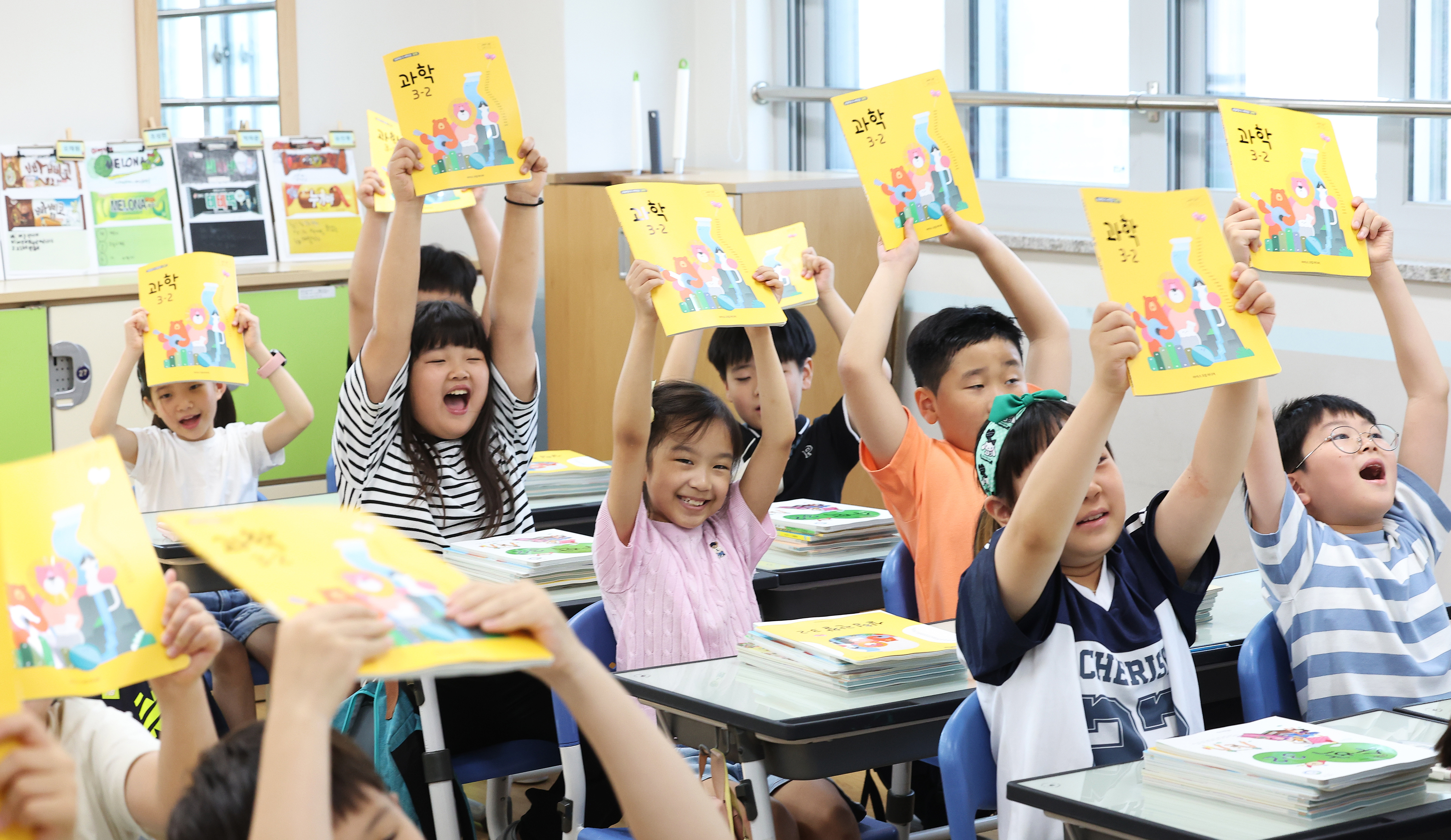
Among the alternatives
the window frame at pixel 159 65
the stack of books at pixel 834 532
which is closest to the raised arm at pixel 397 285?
the stack of books at pixel 834 532

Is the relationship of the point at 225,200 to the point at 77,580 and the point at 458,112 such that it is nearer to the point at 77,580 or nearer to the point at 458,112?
the point at 458,112

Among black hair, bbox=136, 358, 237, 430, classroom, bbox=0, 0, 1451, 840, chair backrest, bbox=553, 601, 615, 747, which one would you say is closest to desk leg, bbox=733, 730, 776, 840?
classroom, bbox=0, 0, 1451, 840

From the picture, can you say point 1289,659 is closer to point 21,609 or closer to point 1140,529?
point 1140,529

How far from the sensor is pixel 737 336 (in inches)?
129

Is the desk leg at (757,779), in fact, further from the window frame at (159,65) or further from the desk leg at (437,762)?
the window frame at (159,65)

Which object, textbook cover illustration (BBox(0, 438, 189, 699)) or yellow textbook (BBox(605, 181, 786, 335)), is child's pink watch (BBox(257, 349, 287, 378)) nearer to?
yellow textbook (BBox(605, 181, 786, 335))

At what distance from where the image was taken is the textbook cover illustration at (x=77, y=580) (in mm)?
1089

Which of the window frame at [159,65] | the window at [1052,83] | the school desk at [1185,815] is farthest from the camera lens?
the window frame at [159,65]

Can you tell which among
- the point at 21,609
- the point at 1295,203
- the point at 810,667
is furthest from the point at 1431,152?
the point at 21,609

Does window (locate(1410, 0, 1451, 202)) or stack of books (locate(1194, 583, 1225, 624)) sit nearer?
stack of books (locate(1194, 583, 1225, 624))

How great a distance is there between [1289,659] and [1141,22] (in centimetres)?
243

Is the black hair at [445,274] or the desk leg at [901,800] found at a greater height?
the black hair at [445,274]

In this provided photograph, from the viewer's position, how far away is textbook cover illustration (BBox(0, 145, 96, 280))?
189 inches

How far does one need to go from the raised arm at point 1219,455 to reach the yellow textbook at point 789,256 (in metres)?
1.08
